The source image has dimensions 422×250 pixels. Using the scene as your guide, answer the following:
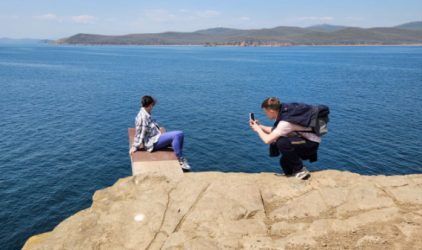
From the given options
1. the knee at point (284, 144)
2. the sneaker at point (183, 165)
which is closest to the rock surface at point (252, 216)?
the knee at point (284, 144)

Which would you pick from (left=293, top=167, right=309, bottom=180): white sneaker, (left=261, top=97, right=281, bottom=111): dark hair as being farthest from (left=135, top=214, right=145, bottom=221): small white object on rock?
(left=293, top=167, right=309, bottom=180): white sneaker

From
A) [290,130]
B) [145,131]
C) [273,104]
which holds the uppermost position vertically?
[273,104]

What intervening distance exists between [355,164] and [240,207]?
17723 mm

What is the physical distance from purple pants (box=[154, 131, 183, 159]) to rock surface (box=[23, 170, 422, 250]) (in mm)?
2476

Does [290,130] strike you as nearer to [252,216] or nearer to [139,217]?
[252,216]

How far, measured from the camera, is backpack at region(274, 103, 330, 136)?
758 cm

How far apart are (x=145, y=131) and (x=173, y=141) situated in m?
1.19

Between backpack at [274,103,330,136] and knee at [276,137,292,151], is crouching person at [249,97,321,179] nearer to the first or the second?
knee at [276,137,292,151]

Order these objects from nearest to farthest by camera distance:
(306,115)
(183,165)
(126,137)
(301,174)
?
(306,115)
(301,174)
(183,165)
(126,137)

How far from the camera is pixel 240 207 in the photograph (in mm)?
6824

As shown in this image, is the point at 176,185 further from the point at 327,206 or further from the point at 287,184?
the point at 327,206

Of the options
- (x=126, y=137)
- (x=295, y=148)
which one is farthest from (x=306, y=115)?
(x=126, y=137)

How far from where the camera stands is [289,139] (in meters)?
7.95

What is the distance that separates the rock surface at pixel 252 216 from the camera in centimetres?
540
